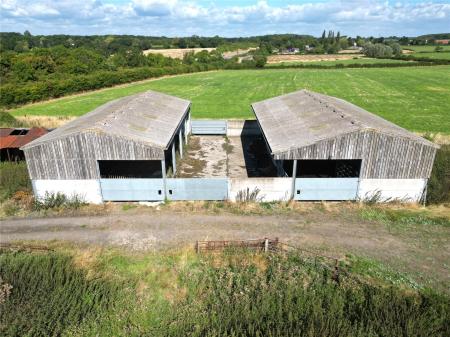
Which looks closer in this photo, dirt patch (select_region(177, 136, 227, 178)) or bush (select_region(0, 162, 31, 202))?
bush (select_region(0, 162, 31, 202))

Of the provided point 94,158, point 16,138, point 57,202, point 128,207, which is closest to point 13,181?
point 57,202

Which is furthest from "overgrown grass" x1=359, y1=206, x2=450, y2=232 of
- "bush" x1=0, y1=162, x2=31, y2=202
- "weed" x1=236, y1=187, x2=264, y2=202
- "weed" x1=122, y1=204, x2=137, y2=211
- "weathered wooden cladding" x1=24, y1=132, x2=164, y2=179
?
"bush" x1=0, y1=162, x2=31, y2=202

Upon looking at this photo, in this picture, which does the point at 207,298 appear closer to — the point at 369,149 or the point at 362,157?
the point at 362,157

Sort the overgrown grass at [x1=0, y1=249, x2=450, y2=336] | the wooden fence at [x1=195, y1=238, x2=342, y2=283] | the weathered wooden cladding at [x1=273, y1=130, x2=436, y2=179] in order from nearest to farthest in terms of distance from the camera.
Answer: the overgrown grass at [x1=0, y1=249, x2=450, y2=336] → the wooden fence at [x1=195, y1=238, x2=342, y2=283] → the weathered wooden cladding at [x1=273, y1=130, x2=436, y2=179]

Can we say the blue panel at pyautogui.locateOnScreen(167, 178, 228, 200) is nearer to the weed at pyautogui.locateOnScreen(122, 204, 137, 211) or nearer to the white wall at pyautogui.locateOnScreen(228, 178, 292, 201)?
the white wall at pyautogui.locateOnScreen(228, 178, 292, 201)

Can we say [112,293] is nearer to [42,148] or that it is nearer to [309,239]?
[309,239]

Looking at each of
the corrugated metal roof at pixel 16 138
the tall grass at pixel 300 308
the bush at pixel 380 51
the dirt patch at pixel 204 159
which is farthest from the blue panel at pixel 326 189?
the bush at pixel 380 51

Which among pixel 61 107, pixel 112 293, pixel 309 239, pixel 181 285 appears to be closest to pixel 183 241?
pixel 181 285
